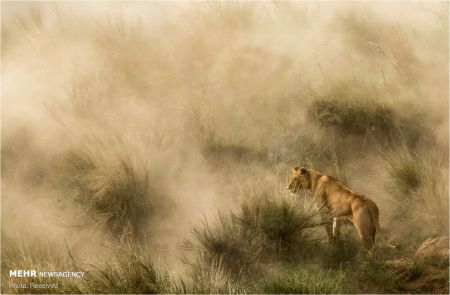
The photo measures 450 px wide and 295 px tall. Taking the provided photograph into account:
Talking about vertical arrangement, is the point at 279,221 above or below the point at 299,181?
below

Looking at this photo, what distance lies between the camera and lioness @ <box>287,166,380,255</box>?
7680 mm

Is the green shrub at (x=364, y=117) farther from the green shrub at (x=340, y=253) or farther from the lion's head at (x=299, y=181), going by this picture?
the green shrub at (x=340, y=253)

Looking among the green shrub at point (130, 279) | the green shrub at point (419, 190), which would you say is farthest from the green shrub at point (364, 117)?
the green shrub at point (130, 279)

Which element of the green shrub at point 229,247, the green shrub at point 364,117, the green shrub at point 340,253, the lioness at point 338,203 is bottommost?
the green shrub at point 340,253

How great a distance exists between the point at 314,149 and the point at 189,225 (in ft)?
7.25

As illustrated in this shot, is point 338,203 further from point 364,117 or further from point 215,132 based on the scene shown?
point 215,132

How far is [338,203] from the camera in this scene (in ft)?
26.3

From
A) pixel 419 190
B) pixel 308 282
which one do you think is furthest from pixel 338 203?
pixel 308 282

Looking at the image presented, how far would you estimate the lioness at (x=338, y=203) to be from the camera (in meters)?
7.68

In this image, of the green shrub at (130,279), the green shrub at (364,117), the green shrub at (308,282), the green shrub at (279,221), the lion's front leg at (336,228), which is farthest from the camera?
the green shrub at (364,117)

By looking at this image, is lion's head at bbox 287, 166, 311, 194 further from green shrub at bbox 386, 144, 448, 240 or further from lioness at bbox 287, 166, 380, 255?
green shrub at bbox 386, 144, 448, 240

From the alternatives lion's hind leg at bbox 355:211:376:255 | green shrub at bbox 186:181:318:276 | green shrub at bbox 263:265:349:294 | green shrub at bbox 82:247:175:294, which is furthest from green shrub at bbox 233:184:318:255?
green shrub at bbox 82:247:175:294

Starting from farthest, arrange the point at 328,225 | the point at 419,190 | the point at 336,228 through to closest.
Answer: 1. the point at 419,190
2. the point at 328,225
3. the point at 336,228

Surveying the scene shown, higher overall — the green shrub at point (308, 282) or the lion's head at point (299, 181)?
the lion's head at point (299, 181)
